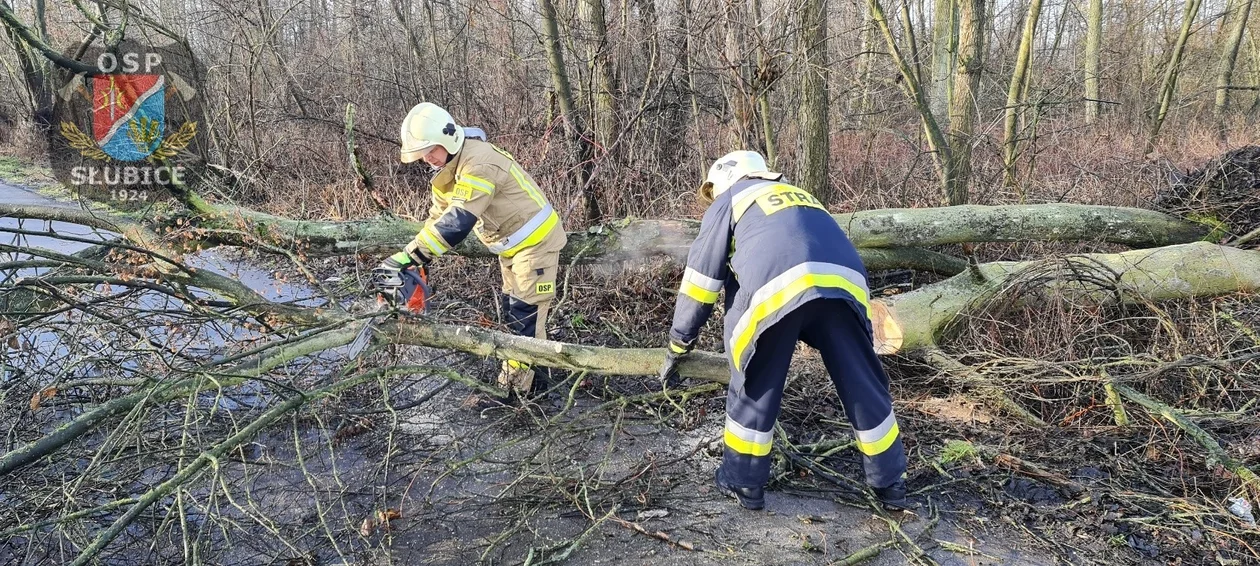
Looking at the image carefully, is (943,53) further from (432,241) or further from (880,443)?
(432,241)

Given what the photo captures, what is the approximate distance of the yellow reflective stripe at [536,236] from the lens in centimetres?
417

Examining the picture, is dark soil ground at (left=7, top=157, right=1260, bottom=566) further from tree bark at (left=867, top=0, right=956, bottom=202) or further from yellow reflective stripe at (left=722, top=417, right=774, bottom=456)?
tree bark at (left=867, top=0, right=956, bottom=202)

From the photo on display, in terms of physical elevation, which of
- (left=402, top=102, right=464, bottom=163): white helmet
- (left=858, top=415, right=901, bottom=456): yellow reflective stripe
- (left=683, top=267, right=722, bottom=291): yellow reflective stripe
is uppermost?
(left=402, top=102, right=464, bottom=163): white helmet

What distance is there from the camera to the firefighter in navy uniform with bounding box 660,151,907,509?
278 centimetres

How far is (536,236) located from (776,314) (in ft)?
6.10

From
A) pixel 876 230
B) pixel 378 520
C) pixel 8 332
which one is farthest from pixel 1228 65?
pixel 8 332

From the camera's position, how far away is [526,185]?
13.7 feet

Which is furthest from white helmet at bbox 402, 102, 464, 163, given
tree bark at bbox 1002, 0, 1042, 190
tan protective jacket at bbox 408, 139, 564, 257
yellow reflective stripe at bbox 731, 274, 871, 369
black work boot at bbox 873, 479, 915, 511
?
tree bark at bbox 1002, 0, 1042, 190

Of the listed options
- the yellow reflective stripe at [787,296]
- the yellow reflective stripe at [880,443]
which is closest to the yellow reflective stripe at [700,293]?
the yellow reflective stripe at [787,296]

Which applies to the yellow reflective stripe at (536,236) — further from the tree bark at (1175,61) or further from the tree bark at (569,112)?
the tree bark at (1175,61)

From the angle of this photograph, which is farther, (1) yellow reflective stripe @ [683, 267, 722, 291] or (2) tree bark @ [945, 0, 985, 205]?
(2) tree bark @ [945, 0, 985, 205]

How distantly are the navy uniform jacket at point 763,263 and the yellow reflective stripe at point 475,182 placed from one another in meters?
1.39

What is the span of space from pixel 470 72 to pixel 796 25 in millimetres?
5038

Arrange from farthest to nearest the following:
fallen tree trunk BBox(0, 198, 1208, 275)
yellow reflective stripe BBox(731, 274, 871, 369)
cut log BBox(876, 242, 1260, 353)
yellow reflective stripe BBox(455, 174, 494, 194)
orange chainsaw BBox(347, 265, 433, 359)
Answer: fallen tree trunk BBox(0, 198, 1208, 275)
cut log BBox(876, 242, 1260, 353)
yellow reflective stripe BBox(455, 174, 494, 194)
orange chainsaw BBox(347, 265, 433, 359)
yellow reflective stripe BBox(731, 274, 871, 369)
